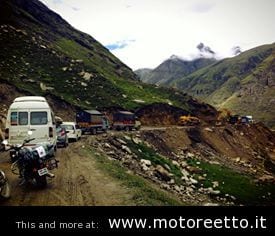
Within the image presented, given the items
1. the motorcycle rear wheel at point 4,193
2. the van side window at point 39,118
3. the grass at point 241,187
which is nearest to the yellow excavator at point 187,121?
the grass at point 241,187

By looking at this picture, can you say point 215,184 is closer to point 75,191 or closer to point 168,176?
point 168,176

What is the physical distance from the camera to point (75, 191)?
40.4 ft

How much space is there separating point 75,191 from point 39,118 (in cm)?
626

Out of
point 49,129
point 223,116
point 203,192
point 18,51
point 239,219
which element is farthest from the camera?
point 223,116

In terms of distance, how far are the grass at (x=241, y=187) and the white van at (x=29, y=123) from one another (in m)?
14.1

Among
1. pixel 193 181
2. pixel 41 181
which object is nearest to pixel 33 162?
pixel 41 181

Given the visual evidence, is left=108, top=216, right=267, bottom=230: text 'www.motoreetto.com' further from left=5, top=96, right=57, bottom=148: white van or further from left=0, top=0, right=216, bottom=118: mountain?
left=0, top=0, right=216, bottom=118: mountain

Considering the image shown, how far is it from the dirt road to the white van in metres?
1.59

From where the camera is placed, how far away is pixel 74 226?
657 cm

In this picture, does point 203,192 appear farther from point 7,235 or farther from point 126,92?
point 126,92

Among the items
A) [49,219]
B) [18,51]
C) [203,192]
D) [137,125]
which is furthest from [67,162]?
[18,51]

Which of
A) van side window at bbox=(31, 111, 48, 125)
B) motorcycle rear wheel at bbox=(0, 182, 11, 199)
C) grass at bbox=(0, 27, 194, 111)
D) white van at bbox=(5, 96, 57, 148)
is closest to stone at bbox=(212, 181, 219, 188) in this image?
white van at bbox=(5, 96, 57, 148)

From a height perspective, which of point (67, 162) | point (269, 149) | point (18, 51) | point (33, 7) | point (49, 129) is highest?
point (33, 7)

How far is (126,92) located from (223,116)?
2406cm
